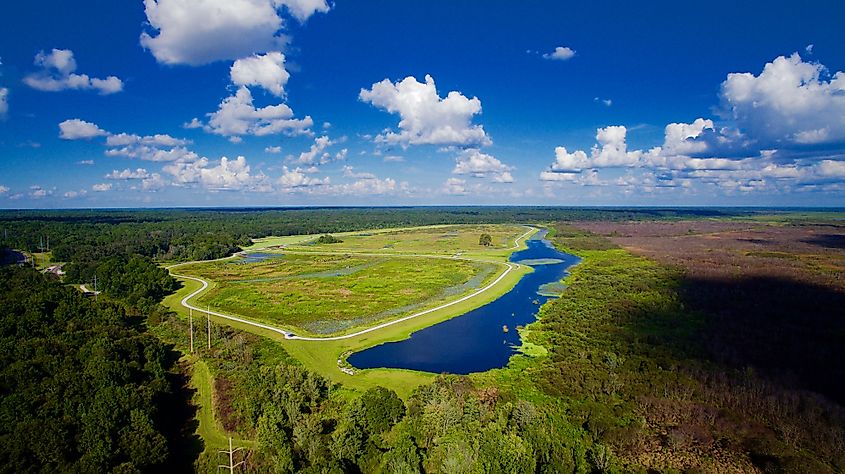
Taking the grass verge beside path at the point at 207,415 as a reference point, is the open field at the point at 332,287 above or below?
above

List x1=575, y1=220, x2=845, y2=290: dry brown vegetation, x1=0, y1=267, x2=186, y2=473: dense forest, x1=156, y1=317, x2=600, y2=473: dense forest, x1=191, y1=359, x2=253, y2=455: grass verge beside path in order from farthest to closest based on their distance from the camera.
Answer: x1=575, y1=220, x2=845, y2=290: dry brown vegetation → x1=191, y1=359, x2=253, y2=455: grass verge beside path → x1=156, y1=317, x2=600, y2=473: dense forest → x1=0, y1=267, x2=186, y2=473: dense forest

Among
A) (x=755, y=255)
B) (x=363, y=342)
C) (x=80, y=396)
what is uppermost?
(x=755, y=255)

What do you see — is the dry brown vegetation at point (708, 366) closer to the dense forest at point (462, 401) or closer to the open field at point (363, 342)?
the dense forest at point (462, 401)

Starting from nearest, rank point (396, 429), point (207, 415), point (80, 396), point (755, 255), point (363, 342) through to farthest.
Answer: point (80, 396)
point (396, 429)
point (207, 415)
point (363, 342)
point (755, 255)

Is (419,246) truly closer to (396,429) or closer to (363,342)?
(363,342)

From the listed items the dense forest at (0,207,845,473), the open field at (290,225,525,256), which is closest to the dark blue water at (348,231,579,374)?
the dense forest at (0,207,845,473)

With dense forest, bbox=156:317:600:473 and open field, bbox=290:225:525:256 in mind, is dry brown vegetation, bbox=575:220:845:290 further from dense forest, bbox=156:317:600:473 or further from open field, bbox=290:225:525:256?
dense forest, bbox=156:317:600:473

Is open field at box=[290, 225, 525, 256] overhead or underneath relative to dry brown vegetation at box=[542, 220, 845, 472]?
overhead

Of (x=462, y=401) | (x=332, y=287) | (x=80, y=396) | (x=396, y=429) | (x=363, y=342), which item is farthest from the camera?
(x=332, y=287)

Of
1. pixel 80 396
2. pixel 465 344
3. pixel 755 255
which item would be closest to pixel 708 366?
pixel 465 344

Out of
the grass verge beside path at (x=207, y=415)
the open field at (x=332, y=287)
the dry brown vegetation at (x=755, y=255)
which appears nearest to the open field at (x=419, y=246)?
the open field at (x=332, y=287)
